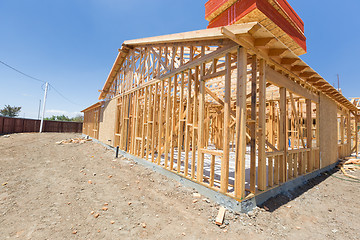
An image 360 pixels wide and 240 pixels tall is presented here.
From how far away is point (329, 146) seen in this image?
734 cm

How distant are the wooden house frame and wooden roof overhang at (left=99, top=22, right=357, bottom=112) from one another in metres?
0.02

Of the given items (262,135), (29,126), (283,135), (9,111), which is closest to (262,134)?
(262,135)

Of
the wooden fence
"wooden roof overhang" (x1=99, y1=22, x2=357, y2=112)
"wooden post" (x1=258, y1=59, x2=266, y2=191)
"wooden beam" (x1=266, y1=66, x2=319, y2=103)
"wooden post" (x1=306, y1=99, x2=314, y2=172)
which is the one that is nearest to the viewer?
"wooden roof overhang" (x1=99, y1=22, x2=357, y2=112)

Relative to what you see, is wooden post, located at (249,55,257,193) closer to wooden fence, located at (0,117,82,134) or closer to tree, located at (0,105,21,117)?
wooden fence, located at (0,117,82,134)

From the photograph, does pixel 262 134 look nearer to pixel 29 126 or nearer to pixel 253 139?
pixel 253 139

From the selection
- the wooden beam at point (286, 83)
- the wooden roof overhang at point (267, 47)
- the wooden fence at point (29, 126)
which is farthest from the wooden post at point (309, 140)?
the wooden fence at point (29, 126)

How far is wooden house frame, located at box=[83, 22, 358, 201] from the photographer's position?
3.58m

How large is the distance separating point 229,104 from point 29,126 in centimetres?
2913

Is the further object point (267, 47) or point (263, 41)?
point (267, 47)

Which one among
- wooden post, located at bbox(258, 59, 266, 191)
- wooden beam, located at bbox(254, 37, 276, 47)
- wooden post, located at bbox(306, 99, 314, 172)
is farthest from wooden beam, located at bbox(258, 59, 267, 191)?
wooden post, located at bbox(306, 99, 314, 172)

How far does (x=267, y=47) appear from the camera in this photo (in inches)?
147

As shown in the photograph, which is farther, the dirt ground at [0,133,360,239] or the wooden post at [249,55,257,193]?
the wooden post at [249,55,257,193]

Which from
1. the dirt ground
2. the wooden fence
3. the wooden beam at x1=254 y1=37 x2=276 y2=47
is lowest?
the dirt ground

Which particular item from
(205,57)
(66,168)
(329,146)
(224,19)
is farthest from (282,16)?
(66,168)
